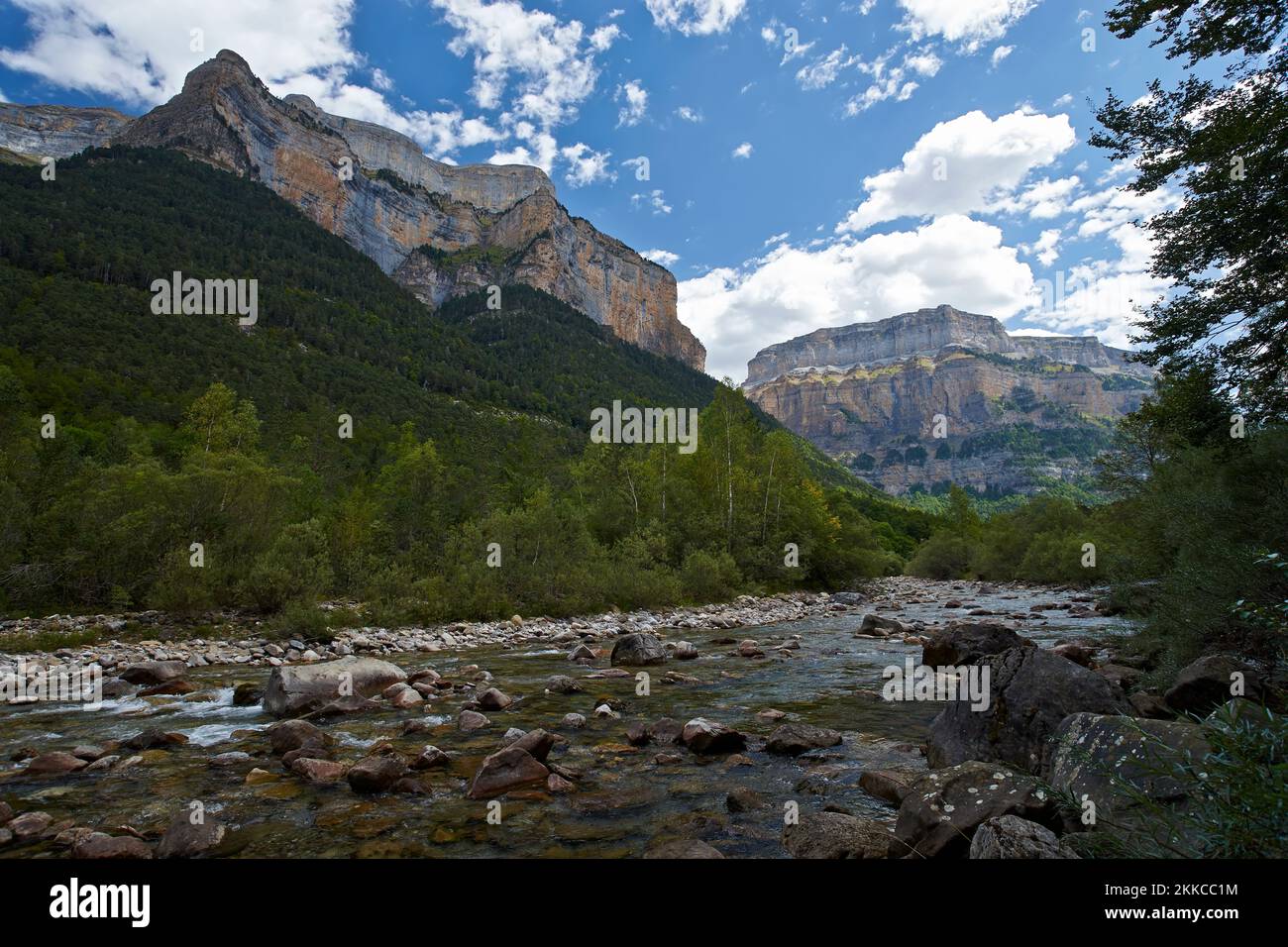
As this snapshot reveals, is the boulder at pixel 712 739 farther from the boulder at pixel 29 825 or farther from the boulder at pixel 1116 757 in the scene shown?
the boulder at pixel 29 825

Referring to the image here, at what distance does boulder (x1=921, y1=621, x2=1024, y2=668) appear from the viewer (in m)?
12.8

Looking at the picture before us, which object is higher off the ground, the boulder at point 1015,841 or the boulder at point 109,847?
the boulder at point 1015,841

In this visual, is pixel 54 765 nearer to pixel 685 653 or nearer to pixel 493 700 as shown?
pixel 493 700

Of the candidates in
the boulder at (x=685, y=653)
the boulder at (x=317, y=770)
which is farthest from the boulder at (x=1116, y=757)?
the boulder at (x=685, y=653)

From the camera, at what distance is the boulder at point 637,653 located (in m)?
15.3

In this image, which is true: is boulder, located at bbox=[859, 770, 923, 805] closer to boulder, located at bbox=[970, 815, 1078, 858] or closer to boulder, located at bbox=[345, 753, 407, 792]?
boulder, located at bbox=[970, 815, 1078, 858]

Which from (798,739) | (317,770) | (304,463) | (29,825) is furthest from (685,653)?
(304,463)

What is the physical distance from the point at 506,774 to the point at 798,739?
151 inches

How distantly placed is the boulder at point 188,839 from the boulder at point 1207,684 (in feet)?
33.4

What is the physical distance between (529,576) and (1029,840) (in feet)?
75.2

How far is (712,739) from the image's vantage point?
803 cm

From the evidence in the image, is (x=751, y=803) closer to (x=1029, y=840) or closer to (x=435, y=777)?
(x=1029, y=840)

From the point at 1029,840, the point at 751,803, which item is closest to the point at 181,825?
the point at 751,803

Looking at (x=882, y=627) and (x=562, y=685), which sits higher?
(x=562, y=685)
